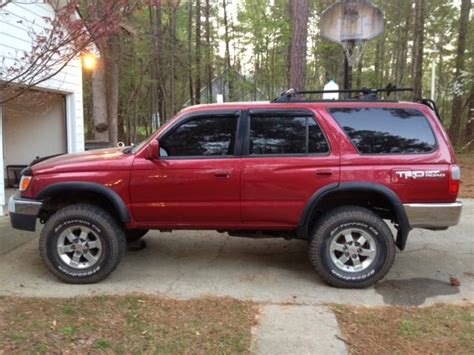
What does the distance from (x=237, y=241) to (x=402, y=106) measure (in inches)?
119

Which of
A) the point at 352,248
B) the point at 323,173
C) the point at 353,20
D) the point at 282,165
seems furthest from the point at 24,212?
the point at 353,20

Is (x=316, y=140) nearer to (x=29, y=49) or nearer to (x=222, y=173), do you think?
(x=222, y=173)

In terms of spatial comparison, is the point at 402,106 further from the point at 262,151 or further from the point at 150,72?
the point at 150,72

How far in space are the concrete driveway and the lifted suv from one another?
266 millimetres

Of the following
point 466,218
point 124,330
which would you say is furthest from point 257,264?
point 466,218

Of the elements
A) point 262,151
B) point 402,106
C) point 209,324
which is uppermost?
point 402,106

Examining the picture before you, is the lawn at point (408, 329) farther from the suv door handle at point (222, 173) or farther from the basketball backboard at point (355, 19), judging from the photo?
the basketball backboard at point (355, 19)

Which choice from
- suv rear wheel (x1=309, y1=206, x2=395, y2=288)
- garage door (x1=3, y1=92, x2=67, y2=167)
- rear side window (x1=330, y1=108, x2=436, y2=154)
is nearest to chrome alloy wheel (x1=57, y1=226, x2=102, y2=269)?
suv rear wheel (x1=309, y1=206, x2=395, y2=288)

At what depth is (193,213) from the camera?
5.03 m

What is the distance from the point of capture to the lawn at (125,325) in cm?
356

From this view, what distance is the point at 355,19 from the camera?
1045 cm

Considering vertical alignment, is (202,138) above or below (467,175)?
above

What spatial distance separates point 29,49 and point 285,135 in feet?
20.4

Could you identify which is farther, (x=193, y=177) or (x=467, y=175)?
(x=467, y=175)
